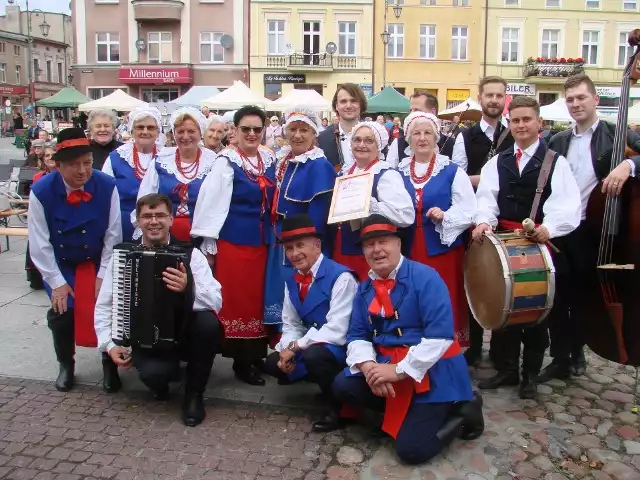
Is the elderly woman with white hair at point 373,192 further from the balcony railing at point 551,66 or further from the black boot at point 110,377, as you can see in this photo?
the balcony railing at point 551,66

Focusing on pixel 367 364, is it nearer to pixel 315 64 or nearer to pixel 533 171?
pixel 533 171

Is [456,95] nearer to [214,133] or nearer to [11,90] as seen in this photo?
[214,133]

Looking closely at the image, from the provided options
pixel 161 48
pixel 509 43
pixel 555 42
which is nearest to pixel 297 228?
pixel 161 48

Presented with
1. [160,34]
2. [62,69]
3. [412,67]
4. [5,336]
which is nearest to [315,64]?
[412,67]

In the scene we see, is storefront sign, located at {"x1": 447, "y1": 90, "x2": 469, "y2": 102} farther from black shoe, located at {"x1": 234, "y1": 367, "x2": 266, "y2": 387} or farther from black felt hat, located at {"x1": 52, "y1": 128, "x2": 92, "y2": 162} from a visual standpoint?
black felt hat, located at {"x1": 52, "y1": 128, "x2": 92, "y2": 162}

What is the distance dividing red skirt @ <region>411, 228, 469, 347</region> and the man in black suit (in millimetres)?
1092

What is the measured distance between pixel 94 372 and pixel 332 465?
2.17 meters

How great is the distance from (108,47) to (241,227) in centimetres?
3122

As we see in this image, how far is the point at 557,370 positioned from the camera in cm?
452

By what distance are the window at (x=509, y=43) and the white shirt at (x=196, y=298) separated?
32695mm

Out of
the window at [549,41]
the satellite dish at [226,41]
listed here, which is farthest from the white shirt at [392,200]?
the window at [549,41]

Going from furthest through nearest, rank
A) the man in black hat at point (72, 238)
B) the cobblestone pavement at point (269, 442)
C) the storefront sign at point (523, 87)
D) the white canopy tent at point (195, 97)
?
the storefront sign at point (523, 87) < the white canopy tent at point (195, 97) < the man in black hat at point (72, 238) < the cobblestone pavement at point (269, 442)

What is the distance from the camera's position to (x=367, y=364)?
11.1 feet

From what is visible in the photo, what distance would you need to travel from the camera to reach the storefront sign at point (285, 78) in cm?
3170
